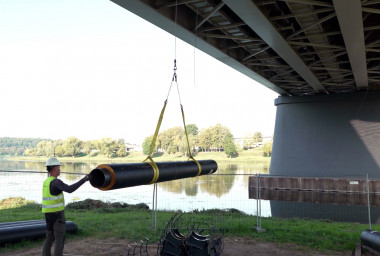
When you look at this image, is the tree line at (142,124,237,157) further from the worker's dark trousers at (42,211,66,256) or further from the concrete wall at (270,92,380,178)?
the worker's dark trousers at (42,211,66,256)

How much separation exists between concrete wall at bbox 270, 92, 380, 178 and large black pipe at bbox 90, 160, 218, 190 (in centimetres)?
2407

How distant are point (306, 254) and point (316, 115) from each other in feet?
73.5

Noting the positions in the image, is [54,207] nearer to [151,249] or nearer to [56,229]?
[56,229]

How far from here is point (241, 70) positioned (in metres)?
20.7

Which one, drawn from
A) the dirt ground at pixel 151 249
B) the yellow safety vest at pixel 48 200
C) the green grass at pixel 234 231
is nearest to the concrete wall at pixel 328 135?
the green grass at pixel 234 231

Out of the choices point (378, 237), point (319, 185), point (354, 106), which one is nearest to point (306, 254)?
point (378, 237)

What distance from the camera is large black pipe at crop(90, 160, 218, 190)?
500 cm

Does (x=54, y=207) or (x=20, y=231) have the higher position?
(x=54, y=207)

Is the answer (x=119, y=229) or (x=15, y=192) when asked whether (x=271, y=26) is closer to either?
(x=119, y=229)

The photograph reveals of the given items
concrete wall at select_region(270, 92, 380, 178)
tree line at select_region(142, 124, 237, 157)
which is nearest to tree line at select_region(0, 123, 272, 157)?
tree line at select_region(142, 124, 237, 157)

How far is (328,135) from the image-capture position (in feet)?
93.0

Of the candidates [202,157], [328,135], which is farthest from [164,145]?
[328,135]

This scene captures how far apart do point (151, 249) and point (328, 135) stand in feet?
76.9

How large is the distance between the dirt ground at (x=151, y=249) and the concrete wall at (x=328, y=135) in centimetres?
2037
